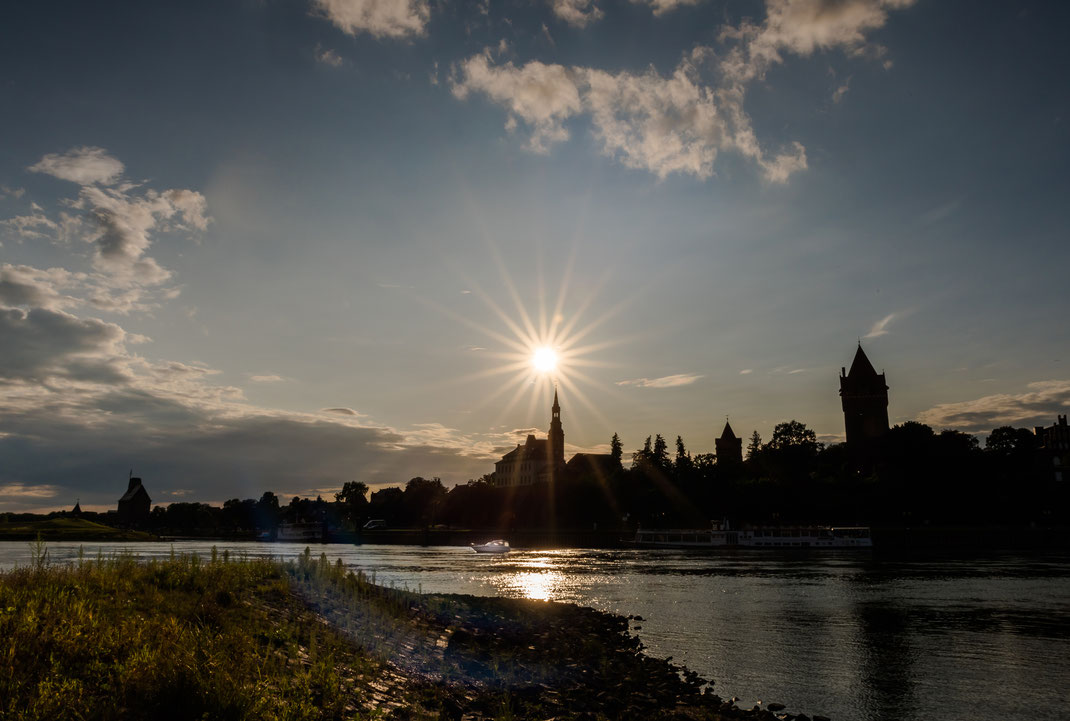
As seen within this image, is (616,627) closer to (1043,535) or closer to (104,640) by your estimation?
(104,640)

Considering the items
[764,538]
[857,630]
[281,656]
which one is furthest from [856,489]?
[281,656]

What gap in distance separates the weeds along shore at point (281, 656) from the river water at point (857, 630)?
4.26 metres

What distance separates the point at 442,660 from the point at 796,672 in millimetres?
13906

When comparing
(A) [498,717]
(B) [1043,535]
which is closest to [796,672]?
(A) [498,717]

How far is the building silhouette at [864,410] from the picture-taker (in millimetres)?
182625

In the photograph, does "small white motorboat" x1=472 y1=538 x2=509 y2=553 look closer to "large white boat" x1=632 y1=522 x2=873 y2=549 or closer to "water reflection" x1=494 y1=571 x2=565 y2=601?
"large white boat" x1=632 y1=522 x2=873 y2=549

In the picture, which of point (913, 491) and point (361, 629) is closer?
point (361, 629)

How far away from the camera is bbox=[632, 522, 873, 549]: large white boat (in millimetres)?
134750

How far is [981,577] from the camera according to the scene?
66.8m

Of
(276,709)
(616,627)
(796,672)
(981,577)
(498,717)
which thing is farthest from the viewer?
(981,577)

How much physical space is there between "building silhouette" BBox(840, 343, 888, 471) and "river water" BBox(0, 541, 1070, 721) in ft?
360

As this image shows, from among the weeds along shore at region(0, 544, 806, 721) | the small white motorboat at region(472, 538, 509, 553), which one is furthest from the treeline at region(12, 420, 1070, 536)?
the weeds along shore at region(0, 544, 806, 721)

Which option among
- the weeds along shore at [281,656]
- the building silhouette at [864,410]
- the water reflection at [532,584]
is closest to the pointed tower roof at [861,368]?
the building silhouette at [864,410]

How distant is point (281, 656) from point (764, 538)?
5277 inches
